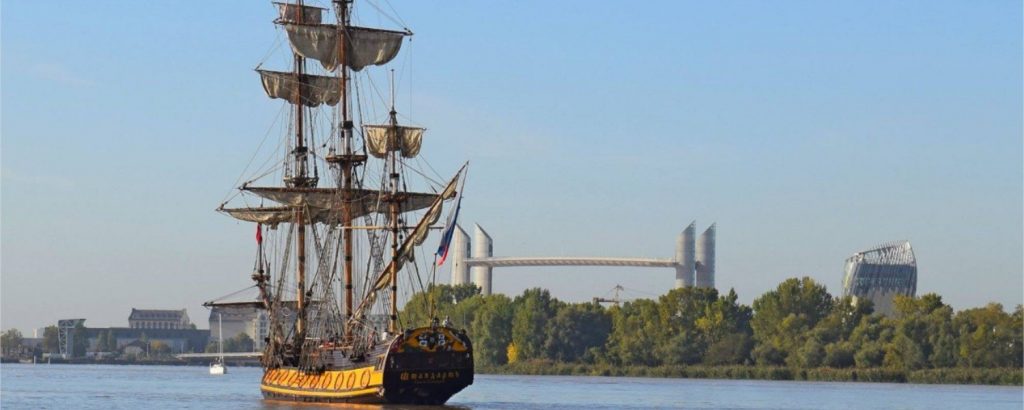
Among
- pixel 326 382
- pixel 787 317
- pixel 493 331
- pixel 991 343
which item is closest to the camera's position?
pixel 326 382

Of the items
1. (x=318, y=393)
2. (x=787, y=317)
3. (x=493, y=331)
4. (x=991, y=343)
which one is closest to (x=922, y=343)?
(x=991, y=343)

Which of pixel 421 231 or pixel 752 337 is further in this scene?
pixel 752 337

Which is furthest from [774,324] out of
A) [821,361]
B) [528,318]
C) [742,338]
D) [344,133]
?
[344,133]

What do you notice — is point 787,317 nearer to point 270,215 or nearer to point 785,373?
point 785,373

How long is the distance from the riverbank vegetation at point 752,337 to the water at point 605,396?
1031 cm

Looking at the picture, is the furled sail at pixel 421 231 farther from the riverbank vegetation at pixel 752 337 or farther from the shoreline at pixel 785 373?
the shoreline at pixel 785 373

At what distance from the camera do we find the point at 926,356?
14925 centimetres

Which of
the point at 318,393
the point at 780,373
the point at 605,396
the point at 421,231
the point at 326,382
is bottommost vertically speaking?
the point at 605,396

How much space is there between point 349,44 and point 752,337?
80.2 m

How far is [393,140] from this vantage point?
9412 centimetres

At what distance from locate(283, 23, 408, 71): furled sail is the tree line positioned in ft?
151

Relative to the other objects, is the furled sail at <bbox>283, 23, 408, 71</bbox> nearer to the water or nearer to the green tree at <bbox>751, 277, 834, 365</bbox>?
the water

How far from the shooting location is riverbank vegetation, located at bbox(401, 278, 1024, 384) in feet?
484

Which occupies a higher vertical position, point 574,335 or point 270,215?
point 270,215
